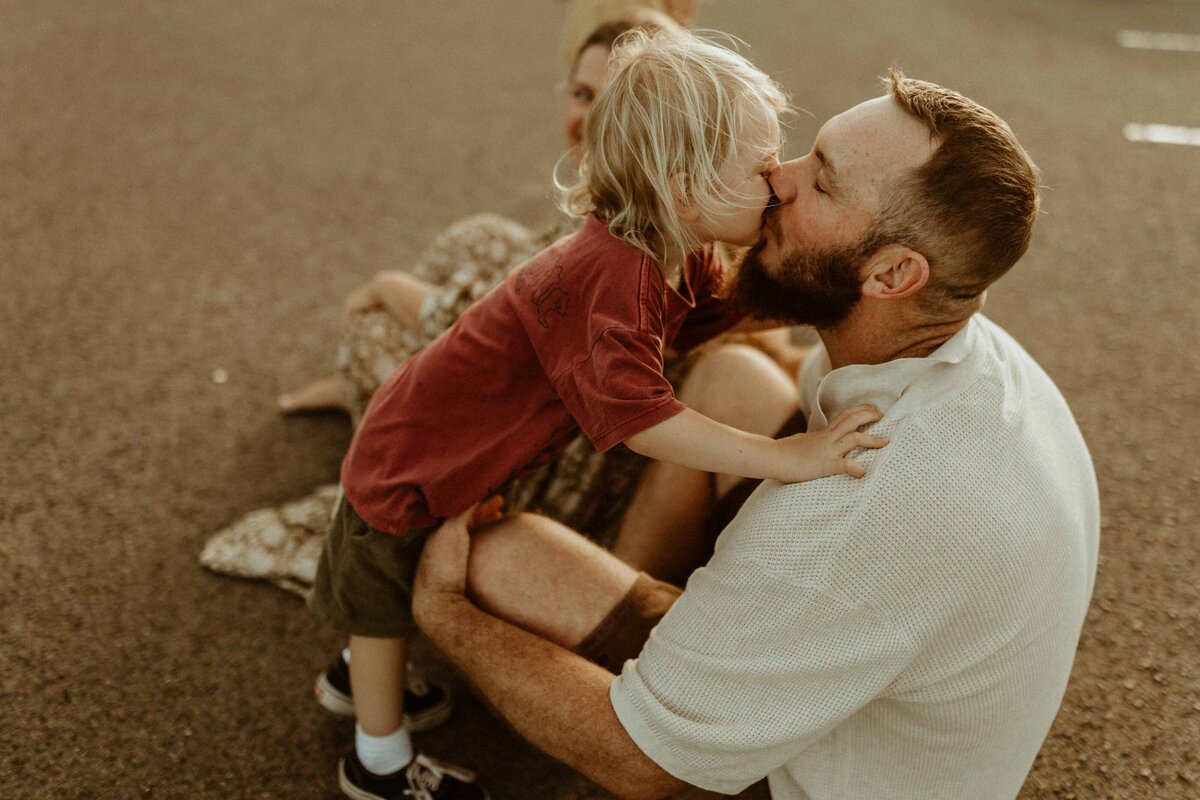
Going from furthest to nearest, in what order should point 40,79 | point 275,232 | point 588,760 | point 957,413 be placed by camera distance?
point 40,79, point 275,232, point 588,760, point 957,413

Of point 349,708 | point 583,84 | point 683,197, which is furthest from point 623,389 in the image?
point 583,84

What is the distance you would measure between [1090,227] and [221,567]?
3175mm

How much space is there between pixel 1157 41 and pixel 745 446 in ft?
18.4

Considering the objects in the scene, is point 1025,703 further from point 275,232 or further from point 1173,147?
point 1173,147

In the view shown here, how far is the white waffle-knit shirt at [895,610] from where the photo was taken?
1.10 meters

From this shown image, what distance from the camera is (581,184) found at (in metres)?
1.42

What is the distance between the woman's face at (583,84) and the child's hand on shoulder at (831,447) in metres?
1.01

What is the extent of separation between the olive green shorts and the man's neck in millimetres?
680

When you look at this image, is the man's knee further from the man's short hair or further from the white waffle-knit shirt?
the man's short hair

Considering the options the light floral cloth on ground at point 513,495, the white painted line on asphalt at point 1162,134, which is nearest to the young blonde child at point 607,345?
the light floral cloth on ground at point 513,495

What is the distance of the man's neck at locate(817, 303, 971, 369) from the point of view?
1.28 meters

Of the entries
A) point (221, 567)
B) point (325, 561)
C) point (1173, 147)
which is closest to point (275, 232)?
point (221, 567)

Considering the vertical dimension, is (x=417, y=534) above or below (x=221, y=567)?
above

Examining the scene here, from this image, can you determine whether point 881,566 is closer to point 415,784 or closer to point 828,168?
point 828,168
